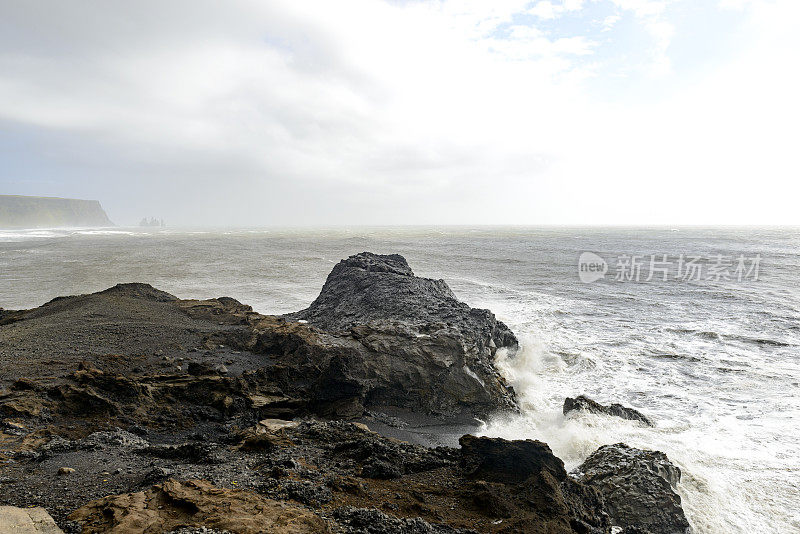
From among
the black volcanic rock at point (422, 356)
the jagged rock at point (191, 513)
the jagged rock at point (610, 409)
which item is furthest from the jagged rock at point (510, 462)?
the jagged rock at point (610, 409)

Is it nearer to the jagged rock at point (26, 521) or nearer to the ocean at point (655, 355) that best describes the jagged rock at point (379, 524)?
the jagged rock at point (26, 521)

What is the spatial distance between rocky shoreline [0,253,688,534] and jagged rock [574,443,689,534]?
23 mm

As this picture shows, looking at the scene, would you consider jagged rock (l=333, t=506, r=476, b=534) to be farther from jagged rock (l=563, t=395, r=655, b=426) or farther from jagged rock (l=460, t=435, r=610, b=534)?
jagged rock (l=563, t=395, r=655, b=426)

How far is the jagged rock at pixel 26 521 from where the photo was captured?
3082 mm

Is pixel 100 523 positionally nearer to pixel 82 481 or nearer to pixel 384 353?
pixel 82 481

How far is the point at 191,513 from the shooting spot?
11.1ft

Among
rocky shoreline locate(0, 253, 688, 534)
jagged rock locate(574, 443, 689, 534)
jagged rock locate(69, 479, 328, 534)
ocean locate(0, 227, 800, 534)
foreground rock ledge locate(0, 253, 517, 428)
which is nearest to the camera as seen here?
jagged rock locate(69, 479, 328, 534)

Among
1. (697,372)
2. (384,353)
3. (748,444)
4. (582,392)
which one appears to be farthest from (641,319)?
(384,353)

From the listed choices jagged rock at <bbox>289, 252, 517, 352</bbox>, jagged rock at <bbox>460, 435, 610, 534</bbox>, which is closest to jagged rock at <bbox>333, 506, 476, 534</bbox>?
jagged rock at <bbox>460, 435, 610, 534</bbox>

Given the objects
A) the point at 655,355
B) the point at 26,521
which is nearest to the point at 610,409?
the point at 655,355

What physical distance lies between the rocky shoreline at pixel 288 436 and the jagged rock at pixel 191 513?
16 mm

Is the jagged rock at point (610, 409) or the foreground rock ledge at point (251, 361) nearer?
the foreground rock ledge at point (251, 361)

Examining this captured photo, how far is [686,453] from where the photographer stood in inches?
266

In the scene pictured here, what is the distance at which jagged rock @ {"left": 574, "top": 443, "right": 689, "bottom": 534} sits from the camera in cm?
484
